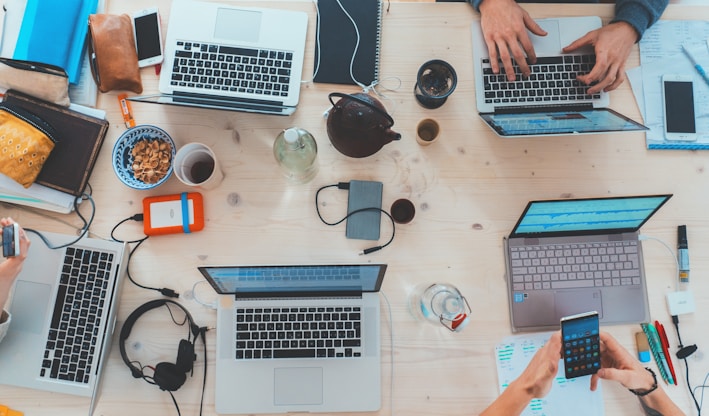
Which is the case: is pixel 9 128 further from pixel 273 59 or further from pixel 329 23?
pixel 329 23

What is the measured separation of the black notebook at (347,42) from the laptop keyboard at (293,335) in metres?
0.59

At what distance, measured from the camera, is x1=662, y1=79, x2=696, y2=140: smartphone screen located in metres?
1.13

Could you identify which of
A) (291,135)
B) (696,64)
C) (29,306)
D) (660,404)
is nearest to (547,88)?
(696,64)

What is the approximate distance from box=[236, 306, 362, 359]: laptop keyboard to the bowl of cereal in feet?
1.26

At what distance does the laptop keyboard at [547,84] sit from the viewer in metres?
1.10

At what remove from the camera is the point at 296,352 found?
102 centimetres

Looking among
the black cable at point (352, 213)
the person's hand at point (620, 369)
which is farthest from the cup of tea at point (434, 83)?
the person's hand at point (620, 369)

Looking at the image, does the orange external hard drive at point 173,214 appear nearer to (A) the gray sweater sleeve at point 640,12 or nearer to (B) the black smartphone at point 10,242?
(B) the black smartphone at point 10,242

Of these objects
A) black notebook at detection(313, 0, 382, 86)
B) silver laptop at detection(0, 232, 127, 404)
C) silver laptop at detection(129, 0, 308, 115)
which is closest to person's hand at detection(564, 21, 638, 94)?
black notebook at detection(313, 0, 382, 86)

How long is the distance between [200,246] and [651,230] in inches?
44.2

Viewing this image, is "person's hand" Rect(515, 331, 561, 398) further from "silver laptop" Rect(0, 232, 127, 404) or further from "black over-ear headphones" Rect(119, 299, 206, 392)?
"silver laptop" Rect(0, 232, 127, 404)

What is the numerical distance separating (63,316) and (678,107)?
1576mm

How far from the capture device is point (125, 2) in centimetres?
115

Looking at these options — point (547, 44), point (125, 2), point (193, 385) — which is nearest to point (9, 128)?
point (125, 2)
